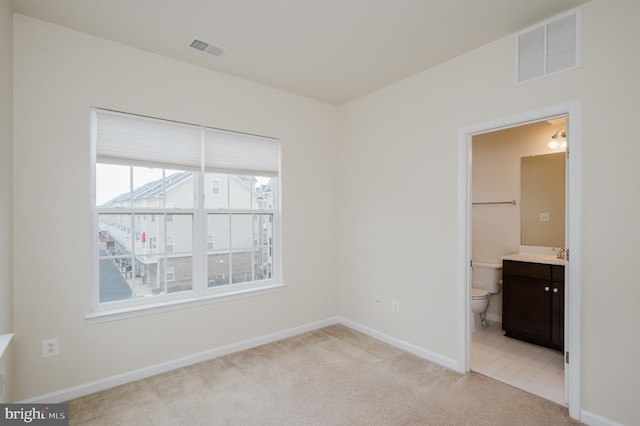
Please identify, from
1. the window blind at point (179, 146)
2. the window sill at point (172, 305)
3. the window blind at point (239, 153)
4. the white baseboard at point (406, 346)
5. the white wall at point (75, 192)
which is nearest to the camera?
the white wall at point (75, 192)

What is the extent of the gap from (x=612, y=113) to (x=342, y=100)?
2.64 metres

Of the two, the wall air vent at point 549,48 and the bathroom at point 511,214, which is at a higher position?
the wall air vent at point 549,48

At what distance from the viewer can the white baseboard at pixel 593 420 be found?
209 cm

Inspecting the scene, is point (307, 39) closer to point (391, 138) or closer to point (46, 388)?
point (391, 138)

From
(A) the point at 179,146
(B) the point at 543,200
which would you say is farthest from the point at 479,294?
(A) the point at 179,146

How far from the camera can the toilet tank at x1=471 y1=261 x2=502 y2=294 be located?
4082mm

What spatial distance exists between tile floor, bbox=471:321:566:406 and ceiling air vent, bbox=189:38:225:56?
3.62 m

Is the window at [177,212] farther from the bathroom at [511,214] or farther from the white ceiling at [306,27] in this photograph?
the bathroom at [511,214]

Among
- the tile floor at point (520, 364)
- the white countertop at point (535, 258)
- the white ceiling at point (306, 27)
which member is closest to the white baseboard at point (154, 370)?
the tile floor at point (520, 364)

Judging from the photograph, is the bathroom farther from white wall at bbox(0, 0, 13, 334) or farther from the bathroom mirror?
white wall at bbox(0, 0, 13, 334)

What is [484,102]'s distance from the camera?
2.76 m

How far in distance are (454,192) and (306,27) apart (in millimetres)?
1871

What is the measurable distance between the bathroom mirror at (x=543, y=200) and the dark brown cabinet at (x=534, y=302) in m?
0.57

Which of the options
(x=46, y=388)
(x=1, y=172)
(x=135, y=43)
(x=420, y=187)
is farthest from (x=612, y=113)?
(x=46, y=388)
